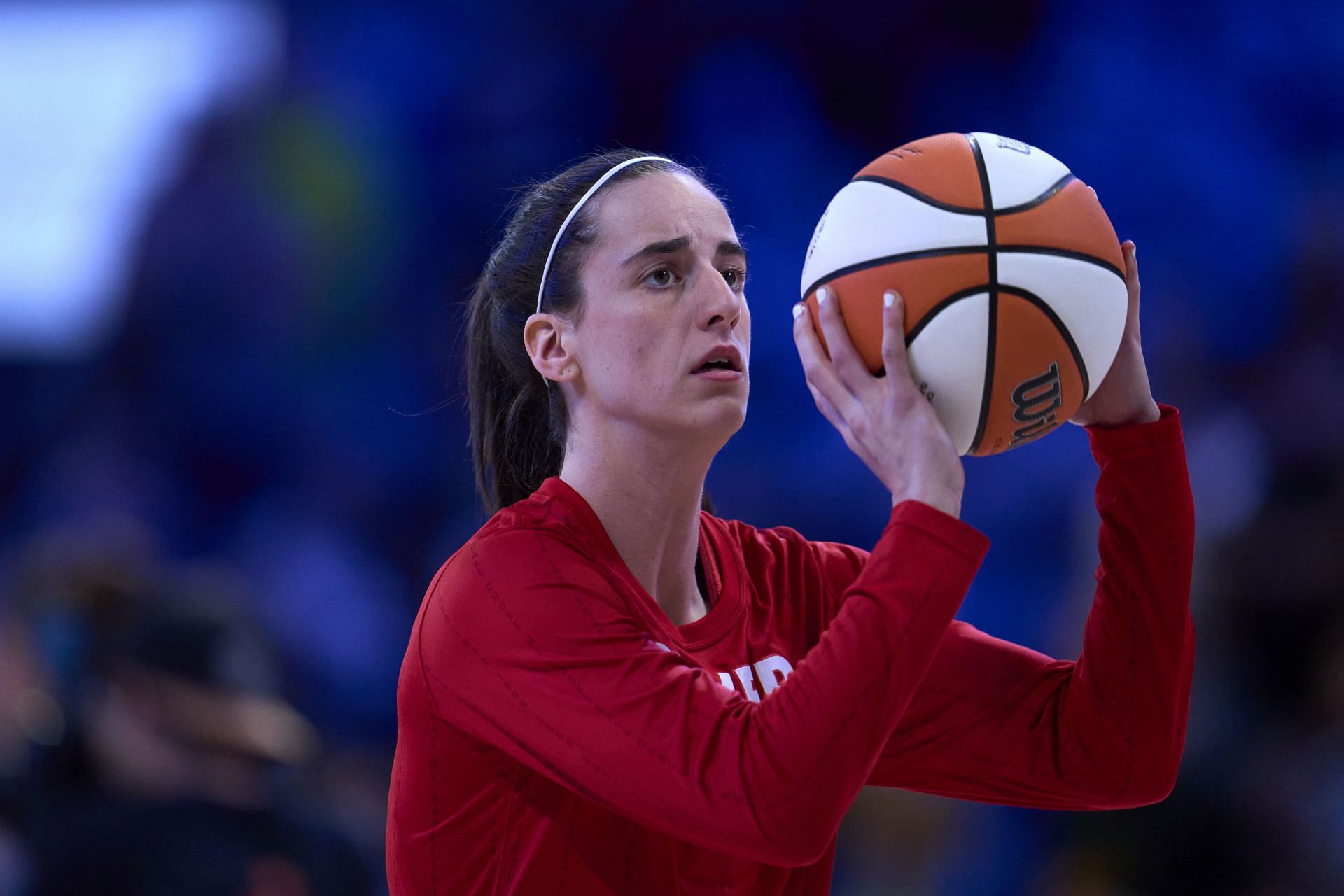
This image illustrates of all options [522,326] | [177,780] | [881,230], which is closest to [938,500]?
[881,230]

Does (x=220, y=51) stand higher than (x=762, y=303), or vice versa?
(x=220, y=51)

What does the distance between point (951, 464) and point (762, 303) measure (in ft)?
17.9

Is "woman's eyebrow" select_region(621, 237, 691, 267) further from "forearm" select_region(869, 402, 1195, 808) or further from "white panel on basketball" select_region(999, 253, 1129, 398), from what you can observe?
"forearm" select_region(869, 402, 1195, 808)

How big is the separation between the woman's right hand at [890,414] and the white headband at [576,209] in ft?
2.03

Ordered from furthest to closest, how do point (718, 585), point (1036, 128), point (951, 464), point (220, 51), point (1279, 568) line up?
1. point (220, 51)
2. point (1036, 128)
3. point (1279, 568)
4. point (718, 585)
5. point (951, 464)

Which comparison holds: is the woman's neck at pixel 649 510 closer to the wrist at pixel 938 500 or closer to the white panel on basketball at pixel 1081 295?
the wrist at pixel 938 500

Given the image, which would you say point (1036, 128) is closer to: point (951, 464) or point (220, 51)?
point (220, 51)

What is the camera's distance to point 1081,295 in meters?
2.40

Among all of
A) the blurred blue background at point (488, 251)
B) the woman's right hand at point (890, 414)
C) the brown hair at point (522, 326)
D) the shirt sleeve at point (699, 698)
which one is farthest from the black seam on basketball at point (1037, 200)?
the blurred blue background at point (488, 251)

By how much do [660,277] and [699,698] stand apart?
877 millimetres

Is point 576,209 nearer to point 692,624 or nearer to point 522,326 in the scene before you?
point 522,326

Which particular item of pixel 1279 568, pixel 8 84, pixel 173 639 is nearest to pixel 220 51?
pixel 8 84

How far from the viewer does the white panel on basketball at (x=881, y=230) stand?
2.38m

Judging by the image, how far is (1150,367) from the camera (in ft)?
22.2
